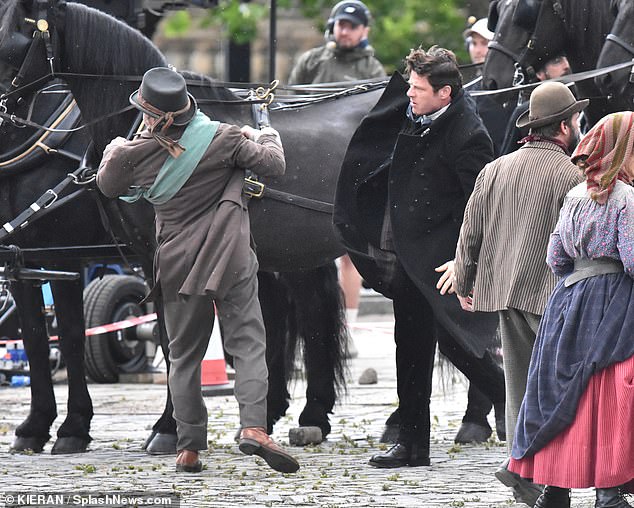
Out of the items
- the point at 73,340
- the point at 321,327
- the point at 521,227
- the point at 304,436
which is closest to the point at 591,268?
the point at 521,227

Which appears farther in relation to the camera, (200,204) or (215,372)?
(215,372)

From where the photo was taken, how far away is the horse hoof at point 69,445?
29.3 feet

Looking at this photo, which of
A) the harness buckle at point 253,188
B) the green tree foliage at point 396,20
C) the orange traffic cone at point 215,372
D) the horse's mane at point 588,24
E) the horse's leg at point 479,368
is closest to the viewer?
the horse's mane at point 588,24

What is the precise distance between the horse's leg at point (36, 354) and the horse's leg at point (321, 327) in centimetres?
145

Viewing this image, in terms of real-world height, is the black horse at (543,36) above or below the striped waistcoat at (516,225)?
above

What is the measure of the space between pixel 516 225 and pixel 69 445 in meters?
3.35

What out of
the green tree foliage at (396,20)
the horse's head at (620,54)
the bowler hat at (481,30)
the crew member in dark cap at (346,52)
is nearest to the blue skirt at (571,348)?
the horse's head at (620,54)

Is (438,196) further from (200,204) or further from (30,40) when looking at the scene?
(30,40)

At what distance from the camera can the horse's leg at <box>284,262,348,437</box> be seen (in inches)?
374

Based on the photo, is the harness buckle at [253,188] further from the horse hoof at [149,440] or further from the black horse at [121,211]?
the horse hoof at [149,440]

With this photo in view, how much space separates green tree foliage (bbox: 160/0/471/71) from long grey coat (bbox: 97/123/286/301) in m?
20.7

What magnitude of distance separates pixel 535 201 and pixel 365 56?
621cm

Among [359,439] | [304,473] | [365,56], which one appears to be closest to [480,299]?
[304,473]

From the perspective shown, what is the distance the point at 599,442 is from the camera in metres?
5.97
